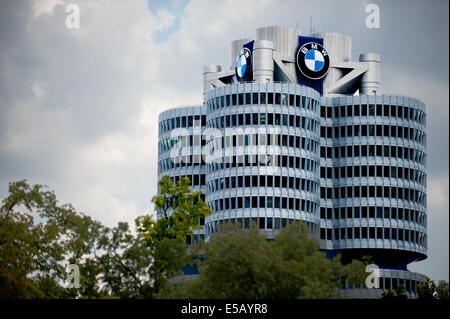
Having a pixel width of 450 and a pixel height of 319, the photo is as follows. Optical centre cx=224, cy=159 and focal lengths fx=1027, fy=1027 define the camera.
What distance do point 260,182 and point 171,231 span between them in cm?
8612

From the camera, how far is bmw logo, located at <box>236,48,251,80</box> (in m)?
196

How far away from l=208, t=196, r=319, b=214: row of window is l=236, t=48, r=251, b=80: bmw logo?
80.2 ft

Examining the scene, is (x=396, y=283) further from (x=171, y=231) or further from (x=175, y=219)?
(x=171, y=231)

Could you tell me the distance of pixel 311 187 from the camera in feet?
639

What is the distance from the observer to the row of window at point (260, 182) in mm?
188250

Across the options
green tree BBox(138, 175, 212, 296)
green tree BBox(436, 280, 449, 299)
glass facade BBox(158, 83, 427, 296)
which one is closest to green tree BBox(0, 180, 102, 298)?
green tree BBox(138, 175, 212, 296)

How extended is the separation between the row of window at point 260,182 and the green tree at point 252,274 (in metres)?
97.8

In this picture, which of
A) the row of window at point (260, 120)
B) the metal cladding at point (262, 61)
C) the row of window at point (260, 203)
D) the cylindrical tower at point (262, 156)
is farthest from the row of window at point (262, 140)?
the metal cladding at point (262, 61)

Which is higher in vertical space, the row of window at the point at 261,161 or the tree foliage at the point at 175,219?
the row of window at the point at 261,161

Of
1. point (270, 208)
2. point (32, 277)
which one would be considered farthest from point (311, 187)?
point (32, 277)

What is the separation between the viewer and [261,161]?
188 meters

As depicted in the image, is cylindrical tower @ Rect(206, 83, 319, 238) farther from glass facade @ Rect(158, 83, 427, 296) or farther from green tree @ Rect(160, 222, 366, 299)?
green tree @ Rect(160, 222, 366, 299)

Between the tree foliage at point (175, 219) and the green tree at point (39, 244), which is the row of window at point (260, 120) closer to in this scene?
the tree foliage at point (175, 219)
